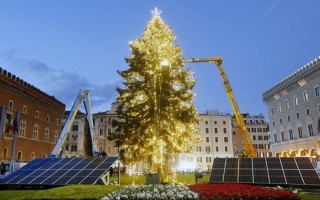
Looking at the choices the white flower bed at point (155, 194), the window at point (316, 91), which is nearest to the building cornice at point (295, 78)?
the window at point (316, 91)

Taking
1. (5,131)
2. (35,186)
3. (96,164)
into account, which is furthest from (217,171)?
(5,131)

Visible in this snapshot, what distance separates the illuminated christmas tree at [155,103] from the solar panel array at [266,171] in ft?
25.6

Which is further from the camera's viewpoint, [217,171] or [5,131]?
[5,131]

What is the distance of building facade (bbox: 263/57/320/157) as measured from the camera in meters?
54.3

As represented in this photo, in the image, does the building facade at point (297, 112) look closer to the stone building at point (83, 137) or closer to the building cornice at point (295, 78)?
the building cornice at point (295, 78)

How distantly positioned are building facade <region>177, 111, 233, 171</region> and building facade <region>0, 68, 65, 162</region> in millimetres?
42260

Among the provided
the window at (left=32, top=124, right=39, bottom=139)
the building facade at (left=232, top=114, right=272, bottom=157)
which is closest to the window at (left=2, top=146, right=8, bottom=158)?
the window at (left=32, top=124, right=39, bottom=139)

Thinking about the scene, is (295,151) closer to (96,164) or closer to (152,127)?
(152,127)

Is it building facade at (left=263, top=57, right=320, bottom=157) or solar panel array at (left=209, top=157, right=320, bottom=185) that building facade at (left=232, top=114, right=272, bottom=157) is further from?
solar panel array at (left=209, top=157, right=320, bottom=185)

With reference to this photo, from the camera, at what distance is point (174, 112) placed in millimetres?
27141

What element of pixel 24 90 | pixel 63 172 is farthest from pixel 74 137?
pixel 63 172

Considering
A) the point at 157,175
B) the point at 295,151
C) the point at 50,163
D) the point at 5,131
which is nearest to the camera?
the point at 157,175

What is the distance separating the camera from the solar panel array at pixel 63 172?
18.0 m

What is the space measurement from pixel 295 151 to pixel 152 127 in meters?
45.9
